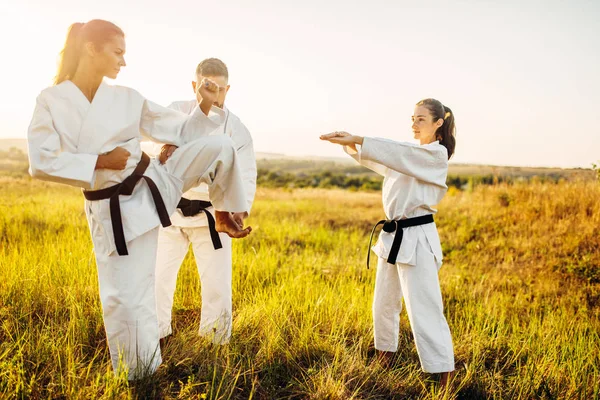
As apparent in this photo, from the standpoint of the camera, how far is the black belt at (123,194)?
2434 millimetres

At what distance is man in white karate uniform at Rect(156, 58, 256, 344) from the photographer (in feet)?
11.0

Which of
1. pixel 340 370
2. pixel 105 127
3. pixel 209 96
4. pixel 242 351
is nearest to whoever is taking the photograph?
pixel 105 127

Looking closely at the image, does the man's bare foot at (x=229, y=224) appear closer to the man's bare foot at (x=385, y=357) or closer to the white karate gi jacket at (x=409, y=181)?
the white karate gi jacket at (x=409, y=181)

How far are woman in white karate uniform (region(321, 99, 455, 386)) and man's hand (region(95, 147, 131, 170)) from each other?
1.32 meters

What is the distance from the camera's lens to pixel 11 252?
4812 mm

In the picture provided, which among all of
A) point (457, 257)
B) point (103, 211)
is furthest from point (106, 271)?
point (457, 257)

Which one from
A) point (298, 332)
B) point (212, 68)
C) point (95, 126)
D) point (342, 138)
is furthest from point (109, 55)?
point (298, 332)

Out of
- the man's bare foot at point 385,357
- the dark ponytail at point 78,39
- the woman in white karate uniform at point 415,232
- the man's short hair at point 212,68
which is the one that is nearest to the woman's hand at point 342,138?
the woman in white karate uniform at point 415,232

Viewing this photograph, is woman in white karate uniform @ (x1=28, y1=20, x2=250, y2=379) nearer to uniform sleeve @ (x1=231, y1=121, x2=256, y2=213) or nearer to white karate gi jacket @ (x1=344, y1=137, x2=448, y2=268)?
uniform sleeve @ (x1=231, y1=121, x2=256, y2=213)

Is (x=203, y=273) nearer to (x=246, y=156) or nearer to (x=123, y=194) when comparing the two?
(x=246, y=156)

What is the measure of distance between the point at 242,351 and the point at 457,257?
18.7ft

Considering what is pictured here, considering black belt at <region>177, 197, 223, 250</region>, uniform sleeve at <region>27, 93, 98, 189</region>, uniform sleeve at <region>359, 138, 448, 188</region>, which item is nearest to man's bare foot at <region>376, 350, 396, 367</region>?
uniform sleeve at <region>359, 138, 448, 188</region>

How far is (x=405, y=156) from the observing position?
299 centimetres

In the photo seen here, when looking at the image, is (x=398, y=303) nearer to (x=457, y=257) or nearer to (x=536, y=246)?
(x=457, y=257)
